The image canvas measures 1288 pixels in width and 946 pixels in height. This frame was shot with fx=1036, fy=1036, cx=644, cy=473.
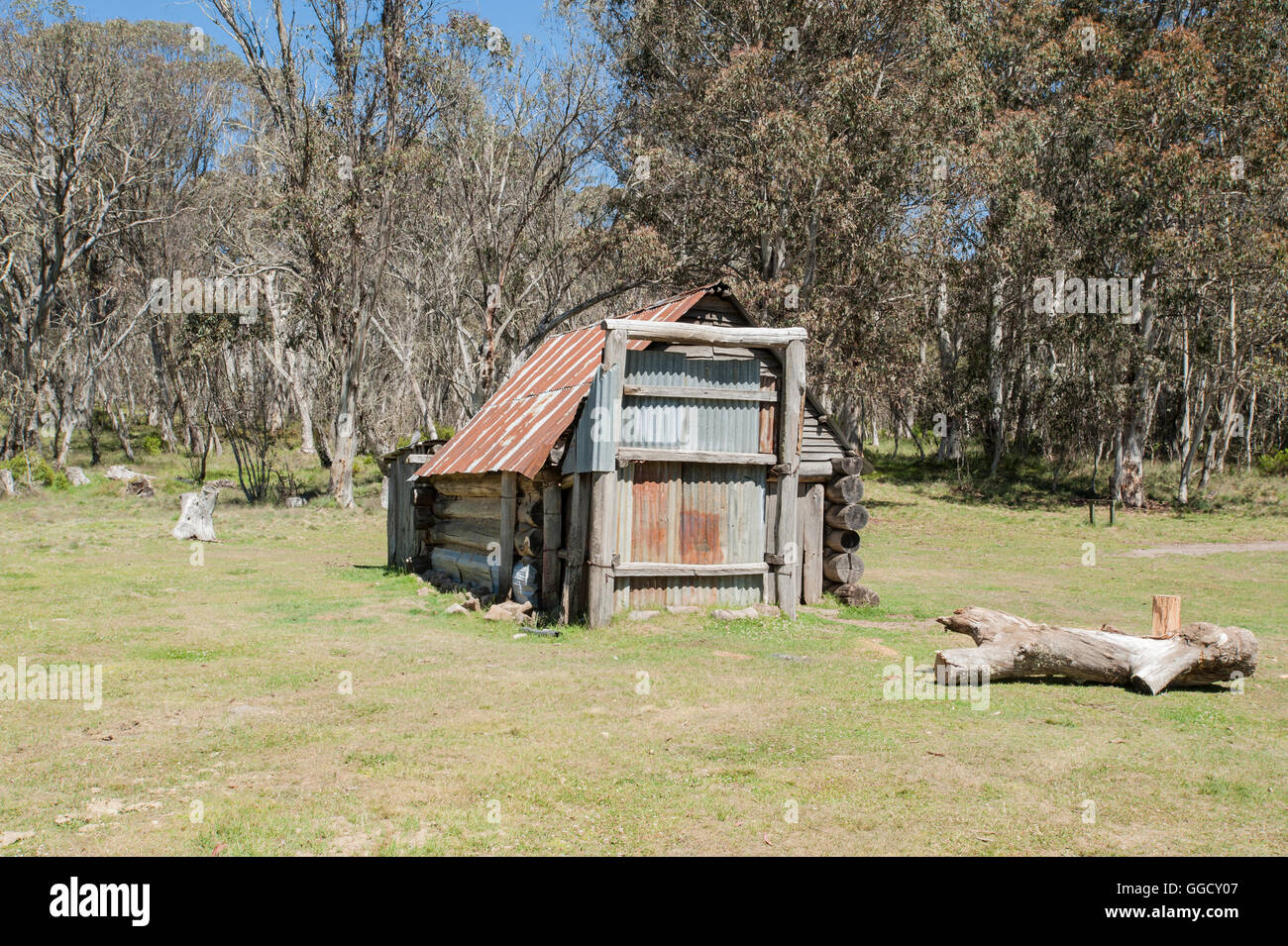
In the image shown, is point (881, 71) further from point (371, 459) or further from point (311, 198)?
point (371, 459)

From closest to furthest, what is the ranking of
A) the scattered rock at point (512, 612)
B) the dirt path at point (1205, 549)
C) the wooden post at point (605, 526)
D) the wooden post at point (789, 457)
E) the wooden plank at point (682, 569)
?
the wooden post at point (605, 526) → the wooden plank at point (682, 569) → the scattered rock at point (512, 612) → the wooden post at point (789, 457) → the dirt path at point (1205, 549)

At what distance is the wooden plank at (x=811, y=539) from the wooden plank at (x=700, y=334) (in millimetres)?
2603

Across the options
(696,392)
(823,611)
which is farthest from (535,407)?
(823,611)

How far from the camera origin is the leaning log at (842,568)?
51.8ft

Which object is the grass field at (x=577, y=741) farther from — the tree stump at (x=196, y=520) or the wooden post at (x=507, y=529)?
the tree stump at (x=196, y=520)

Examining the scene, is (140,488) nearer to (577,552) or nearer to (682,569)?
(577,552)

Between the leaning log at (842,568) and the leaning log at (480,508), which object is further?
the leaning log at (842,568)

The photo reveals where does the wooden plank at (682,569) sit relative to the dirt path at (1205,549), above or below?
above

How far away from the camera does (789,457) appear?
1422 centimetres

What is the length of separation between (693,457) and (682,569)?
1487 mm

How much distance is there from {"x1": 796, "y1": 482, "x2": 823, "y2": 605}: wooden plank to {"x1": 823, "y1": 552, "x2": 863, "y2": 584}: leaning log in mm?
164

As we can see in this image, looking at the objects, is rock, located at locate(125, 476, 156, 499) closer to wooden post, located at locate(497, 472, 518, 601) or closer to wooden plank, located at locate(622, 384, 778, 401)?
wooden post, located at locate(497, 472, 518, 601)

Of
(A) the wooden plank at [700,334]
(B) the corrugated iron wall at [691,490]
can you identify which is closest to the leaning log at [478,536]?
(B) the corrugated iron wall at [691,490]

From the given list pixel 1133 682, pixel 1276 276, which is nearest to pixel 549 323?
pixel 1276 276
